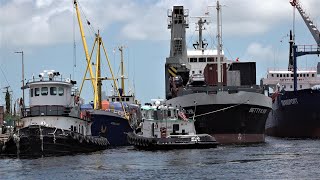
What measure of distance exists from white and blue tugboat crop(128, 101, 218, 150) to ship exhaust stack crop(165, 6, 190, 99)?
20.1 metres

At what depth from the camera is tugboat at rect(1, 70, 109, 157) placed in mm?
56750

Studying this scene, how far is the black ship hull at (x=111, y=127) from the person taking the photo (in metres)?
77.3

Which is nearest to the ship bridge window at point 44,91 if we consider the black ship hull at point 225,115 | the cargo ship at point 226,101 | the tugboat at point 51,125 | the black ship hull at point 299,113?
Answer: the tugboat at point 51,125

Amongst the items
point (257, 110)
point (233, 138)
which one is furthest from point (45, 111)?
point (257, 110)

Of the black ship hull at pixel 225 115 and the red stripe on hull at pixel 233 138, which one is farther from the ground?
the black ship hull at pixel 225 115

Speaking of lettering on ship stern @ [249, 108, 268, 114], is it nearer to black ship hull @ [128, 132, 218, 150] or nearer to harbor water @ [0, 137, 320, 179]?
black ship hull @ [128, 132, 218, 150]

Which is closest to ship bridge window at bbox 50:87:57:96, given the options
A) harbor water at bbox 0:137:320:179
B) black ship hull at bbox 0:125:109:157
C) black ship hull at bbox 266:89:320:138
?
black ship hull at bbox 0:125:109:157

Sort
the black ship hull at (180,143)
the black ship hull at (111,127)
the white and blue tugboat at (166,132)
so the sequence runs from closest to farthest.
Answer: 1. the black ship hull at (180,143)
2. the white and blue tugboat at (166,132)
3. the black ship hull at (111,127)

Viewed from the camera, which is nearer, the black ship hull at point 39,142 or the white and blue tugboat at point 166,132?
the black ship hull at point 39,142

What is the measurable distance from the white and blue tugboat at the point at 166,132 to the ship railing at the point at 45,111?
988 cm

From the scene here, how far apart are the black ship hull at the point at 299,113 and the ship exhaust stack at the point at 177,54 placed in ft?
54.7

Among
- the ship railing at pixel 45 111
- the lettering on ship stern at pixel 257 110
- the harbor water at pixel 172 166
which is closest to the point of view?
the harbor water at pixel 172 166

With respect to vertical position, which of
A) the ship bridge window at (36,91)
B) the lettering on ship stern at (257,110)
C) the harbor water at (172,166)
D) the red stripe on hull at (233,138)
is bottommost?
the harbor water at (172,166)

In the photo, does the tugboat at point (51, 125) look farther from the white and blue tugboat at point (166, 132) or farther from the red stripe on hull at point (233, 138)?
the red stripe on hull at point (233, 138)
